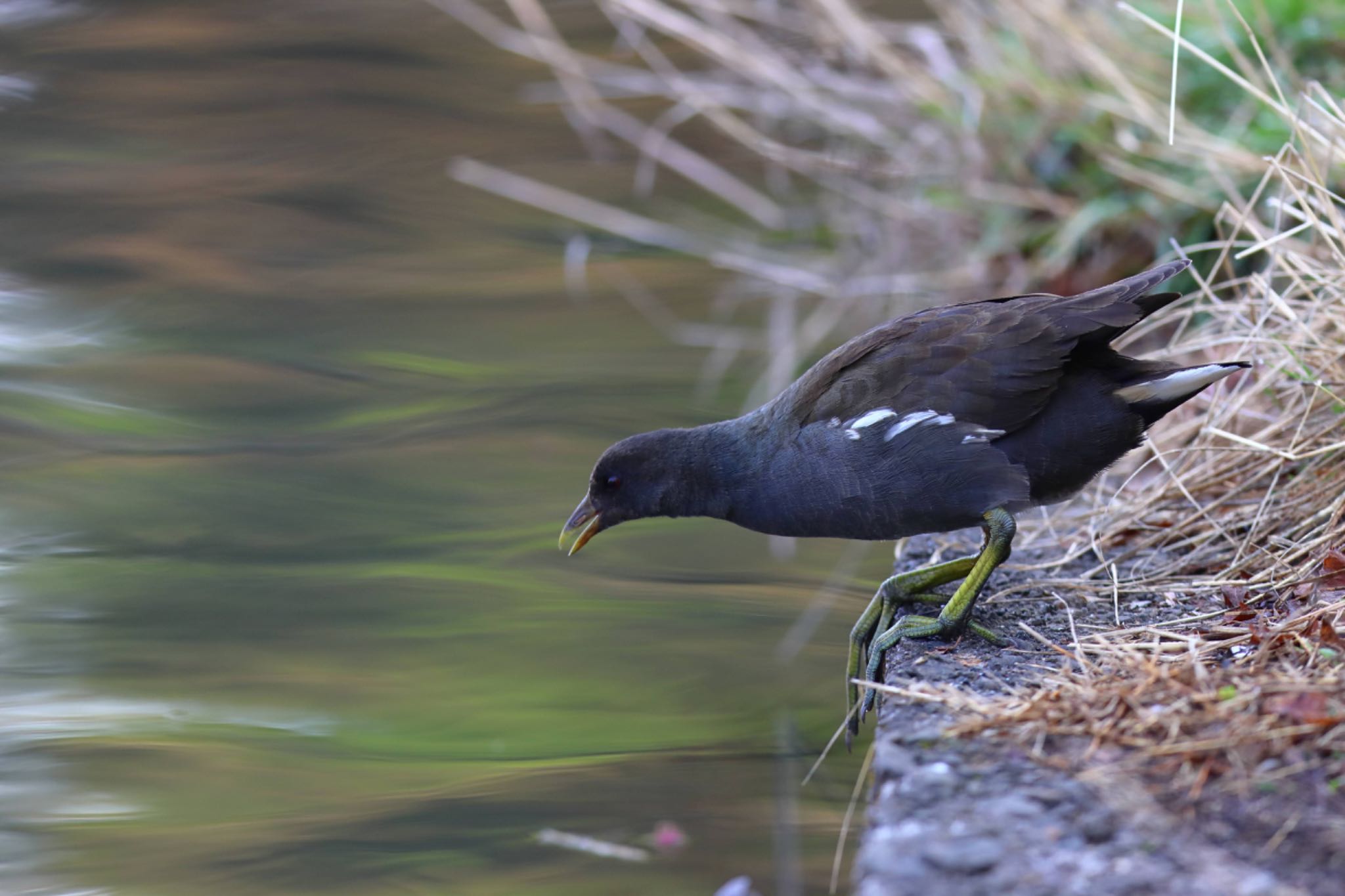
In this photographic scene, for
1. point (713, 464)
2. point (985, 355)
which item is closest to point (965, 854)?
point (985, 355)

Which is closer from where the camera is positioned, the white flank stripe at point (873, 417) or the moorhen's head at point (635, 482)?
the white flank stripe at point (873, 417)

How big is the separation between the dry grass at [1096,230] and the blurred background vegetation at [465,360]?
0.04 metres

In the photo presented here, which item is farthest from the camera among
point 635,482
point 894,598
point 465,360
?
point 465,360

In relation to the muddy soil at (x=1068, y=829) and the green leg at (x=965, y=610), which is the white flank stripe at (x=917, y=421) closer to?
the green leg at (x=965, y=610)

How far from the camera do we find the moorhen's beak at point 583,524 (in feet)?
10.8

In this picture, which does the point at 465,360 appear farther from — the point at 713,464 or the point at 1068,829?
the point at 1068,829

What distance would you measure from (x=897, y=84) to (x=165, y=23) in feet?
15.4

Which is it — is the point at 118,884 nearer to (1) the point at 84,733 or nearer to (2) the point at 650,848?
(1) the point at 84,733

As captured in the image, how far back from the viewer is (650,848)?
284cm

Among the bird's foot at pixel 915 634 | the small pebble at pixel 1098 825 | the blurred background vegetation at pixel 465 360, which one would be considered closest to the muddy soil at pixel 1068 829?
the small pebble at pixel 1098 825

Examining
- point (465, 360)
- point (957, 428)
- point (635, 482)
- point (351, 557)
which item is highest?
point (957, 428)

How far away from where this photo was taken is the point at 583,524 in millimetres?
3293

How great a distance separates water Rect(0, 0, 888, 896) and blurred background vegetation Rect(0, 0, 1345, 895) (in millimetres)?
14

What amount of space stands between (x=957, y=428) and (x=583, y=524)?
2.98 feet
